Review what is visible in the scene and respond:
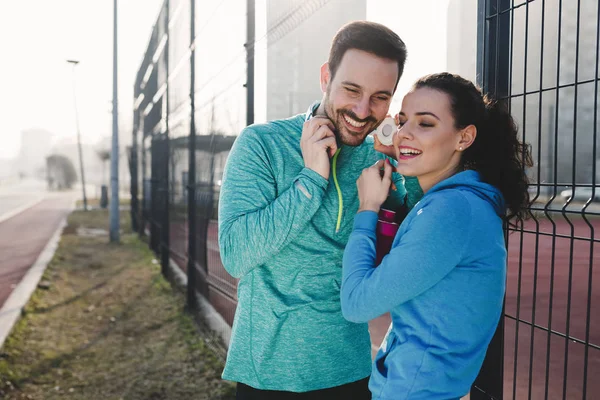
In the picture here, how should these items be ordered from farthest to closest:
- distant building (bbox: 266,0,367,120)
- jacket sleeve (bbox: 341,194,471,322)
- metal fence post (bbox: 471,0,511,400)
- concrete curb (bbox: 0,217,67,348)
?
concrete curb (bbox: 0,217,67,348) → distant building (bbox: 266,0,367,120) → metal fence post (bbox: 471,0,511,400) → jacket sleeve (bbox: 341,194,471,322)

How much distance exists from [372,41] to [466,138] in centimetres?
48

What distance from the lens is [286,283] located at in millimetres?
1795

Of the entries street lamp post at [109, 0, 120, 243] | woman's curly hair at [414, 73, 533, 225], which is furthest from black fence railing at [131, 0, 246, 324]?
street lamp post at [109, 0, 120, 243]

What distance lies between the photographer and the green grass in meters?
4.59

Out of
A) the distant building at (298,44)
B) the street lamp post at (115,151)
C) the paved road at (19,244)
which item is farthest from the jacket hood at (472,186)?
the street lamp post at (115,151)

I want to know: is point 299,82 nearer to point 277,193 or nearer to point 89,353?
point 277,193

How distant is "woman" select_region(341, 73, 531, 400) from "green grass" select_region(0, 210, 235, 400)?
3.30m

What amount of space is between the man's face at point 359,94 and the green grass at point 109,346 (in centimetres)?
323

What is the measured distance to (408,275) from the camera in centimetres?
133

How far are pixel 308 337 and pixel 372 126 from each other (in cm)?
76

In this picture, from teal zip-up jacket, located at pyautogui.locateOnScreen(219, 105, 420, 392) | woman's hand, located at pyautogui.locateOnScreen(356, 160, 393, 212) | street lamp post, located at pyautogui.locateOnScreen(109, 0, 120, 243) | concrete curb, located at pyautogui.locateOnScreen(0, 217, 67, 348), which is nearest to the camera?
woman's hand, located at pyautogui.locateOnScreen(356, 160, 393, 212)

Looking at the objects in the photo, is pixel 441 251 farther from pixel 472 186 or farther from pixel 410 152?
pixel 410 152

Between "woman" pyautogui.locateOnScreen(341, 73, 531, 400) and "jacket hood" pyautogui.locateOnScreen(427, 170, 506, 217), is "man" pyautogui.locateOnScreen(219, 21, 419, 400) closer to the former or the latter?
"woman" pyautogui.locateOnScreen(341, 73, 531, 400)

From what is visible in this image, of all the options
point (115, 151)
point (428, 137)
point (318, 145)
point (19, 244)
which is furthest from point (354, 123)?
point (19, 244)
